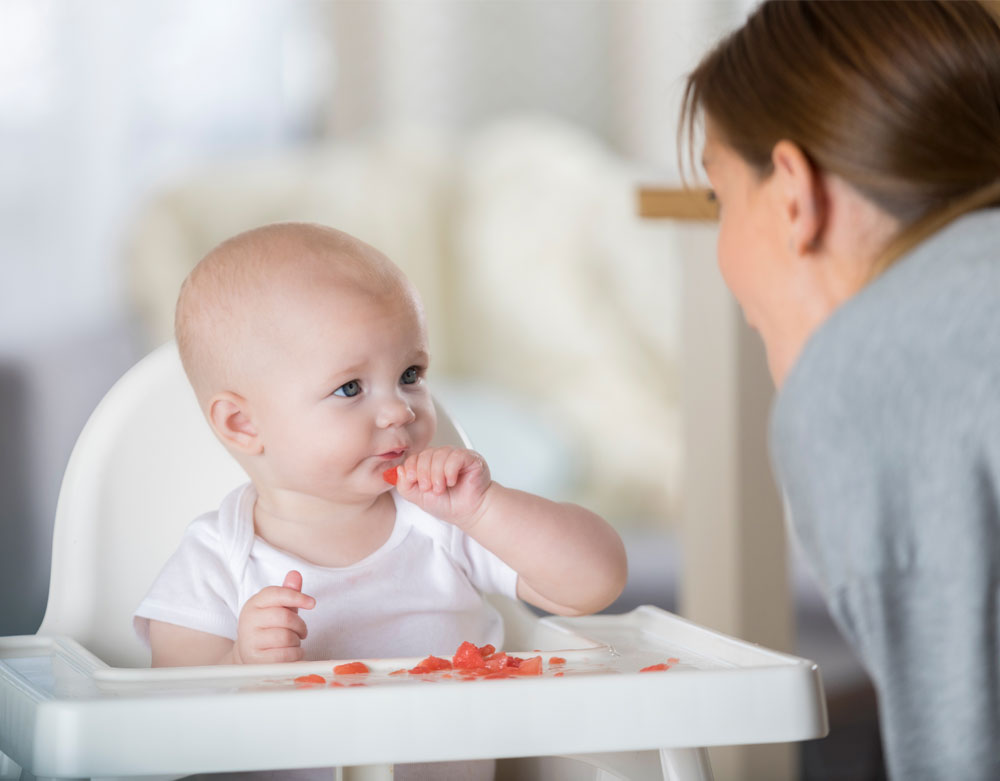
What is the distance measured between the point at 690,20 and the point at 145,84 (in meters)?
1.21

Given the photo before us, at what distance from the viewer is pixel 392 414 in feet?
2.56

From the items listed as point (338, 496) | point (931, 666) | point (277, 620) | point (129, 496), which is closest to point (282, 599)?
point (277, 620)

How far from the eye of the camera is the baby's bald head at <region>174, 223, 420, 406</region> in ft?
2.56

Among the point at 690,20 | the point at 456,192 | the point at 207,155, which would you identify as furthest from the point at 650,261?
the point at 207,155

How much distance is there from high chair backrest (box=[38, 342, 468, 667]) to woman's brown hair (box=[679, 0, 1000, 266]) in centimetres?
37

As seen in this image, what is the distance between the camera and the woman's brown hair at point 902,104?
0.67 m

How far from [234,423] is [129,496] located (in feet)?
0.41

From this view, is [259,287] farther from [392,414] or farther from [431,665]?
[431,665]

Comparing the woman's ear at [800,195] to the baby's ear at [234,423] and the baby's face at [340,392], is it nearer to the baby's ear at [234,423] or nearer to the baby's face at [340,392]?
the baby's face at [340,392]

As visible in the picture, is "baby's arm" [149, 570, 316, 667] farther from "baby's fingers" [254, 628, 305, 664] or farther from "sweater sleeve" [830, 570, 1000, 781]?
"sweater sleeve" [830, 570, 1000, 781]

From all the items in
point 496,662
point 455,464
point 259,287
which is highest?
point 259,287

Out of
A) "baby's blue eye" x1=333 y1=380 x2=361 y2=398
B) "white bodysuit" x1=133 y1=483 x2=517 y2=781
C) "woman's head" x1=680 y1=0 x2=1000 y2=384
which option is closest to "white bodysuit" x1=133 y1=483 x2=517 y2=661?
"white bodysuit" x1=133 y1=483 x2=517 y2=781

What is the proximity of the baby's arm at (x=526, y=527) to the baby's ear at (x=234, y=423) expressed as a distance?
0.39ft

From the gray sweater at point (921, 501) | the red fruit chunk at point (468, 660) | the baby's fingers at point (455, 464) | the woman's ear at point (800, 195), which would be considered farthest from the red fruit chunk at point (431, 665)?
the woman's ear at point (800, 195)
